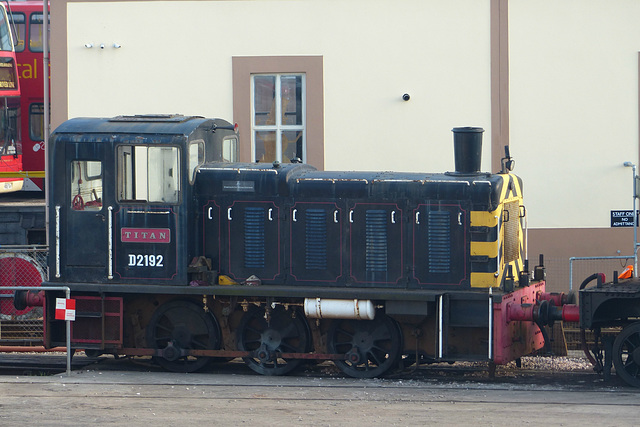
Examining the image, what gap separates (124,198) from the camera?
1128cm

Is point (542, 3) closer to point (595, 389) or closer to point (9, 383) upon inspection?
point (595, 389)

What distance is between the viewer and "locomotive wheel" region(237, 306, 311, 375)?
37.2ft

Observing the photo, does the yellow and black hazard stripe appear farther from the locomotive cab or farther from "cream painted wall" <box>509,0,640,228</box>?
"cream painted wall" <box>509,0,640,228</box>

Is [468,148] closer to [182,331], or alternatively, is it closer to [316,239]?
[316,239]

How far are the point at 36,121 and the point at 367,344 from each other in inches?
643

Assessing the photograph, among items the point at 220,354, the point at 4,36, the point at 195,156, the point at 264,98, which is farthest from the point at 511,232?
the point at 4,36

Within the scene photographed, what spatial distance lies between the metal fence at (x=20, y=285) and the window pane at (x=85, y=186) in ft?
10.0

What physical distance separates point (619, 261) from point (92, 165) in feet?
29.4

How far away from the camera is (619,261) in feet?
51.1

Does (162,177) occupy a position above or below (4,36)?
below

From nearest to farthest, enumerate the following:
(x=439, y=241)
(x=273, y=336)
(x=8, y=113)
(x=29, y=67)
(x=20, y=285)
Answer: (x=439, y=241), (x=273, y=336), (x=20, y=285), (x=8, y=113), (x=29, y=67)

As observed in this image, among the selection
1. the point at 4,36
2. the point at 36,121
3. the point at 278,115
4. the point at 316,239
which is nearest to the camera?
the point at 316,239

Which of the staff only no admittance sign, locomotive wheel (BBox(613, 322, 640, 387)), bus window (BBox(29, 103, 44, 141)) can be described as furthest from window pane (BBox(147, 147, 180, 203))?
bus window (BBox(29, 103, 44, 141))

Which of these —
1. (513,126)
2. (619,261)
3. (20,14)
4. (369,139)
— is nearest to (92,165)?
(369,139)
